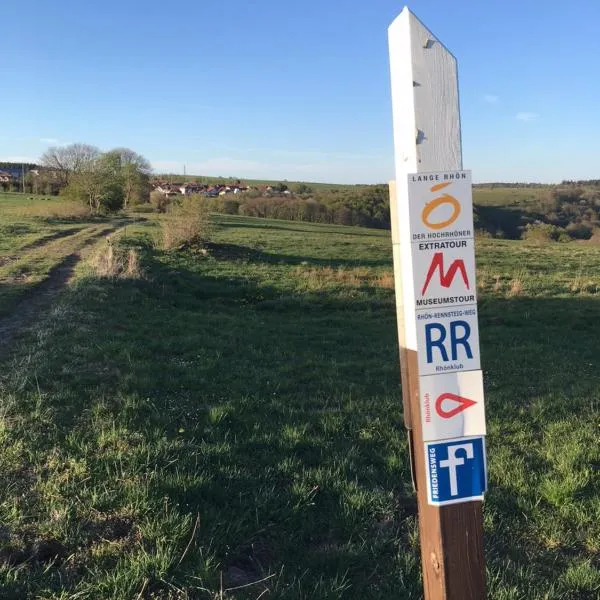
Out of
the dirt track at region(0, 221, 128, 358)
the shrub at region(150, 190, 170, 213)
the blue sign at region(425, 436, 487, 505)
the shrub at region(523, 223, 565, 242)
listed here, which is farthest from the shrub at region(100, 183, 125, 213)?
the blue sign at region(425, 436, 487, 505)

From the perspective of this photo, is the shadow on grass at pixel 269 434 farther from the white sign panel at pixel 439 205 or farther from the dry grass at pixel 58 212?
the dry grass at pixel 58 212

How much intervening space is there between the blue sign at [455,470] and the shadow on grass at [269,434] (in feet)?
3.68

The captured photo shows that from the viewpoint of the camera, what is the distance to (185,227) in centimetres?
2380

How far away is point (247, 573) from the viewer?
2.89 meters

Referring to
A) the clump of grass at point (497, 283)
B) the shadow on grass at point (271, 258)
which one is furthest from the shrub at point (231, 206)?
the clump of grass at point (497, 283)

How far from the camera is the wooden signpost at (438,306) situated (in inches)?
74.2

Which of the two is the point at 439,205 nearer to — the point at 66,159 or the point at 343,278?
the point at 343,278

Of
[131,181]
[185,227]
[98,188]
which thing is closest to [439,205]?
[185,227]

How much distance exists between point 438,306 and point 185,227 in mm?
22764

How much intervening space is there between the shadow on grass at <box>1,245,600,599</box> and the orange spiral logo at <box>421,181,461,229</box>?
1915 millimetres

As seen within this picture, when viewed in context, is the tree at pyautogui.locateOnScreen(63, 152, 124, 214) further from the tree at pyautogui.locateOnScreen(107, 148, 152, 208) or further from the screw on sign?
the screw on sign

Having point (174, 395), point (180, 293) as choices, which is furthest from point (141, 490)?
point (180, 293)

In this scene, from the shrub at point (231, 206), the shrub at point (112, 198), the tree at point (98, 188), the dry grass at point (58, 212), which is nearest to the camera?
the dry grass at point (58, 212)

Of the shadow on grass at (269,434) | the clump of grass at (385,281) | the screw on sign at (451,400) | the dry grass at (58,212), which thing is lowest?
the shadow on grass at (269,434)
